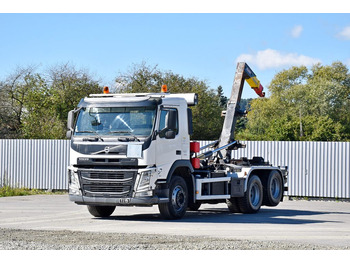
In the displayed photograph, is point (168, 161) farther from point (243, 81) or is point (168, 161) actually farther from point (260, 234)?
point (243, 81)

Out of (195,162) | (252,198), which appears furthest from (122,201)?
(252,198)

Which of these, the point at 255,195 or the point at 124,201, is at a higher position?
the point at 124,201

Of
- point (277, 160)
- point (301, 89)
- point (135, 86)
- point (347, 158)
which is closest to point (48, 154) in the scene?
point (277, 160)

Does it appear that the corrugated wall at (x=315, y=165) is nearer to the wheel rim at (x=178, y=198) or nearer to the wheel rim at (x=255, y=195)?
the wheel rim at (x=255, y=195)

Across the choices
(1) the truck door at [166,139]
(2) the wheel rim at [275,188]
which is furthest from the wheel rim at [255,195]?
(1) the truck door at [166,139]

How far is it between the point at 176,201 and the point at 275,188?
505 centimetres

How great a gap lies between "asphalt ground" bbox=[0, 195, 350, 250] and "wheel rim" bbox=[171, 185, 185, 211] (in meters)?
0.37

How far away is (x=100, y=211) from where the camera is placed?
17.4 meters

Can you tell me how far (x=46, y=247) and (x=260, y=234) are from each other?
14.7 feet

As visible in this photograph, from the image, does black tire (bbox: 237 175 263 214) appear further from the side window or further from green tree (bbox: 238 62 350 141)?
green tree (bbox: 238 62 350 141)

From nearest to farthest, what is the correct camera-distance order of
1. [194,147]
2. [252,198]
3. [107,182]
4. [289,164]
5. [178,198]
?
[107,182], [178,198], [194,147], [252,198], [289,164]

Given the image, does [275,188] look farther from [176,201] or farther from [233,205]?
[176,201]

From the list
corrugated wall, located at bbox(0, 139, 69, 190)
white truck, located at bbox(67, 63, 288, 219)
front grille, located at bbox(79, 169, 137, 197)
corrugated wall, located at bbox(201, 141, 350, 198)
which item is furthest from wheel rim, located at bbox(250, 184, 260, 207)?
corrugated wall, located at bbox(0, 139, 69, 190)

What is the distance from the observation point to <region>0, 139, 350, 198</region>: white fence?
2539 cm
